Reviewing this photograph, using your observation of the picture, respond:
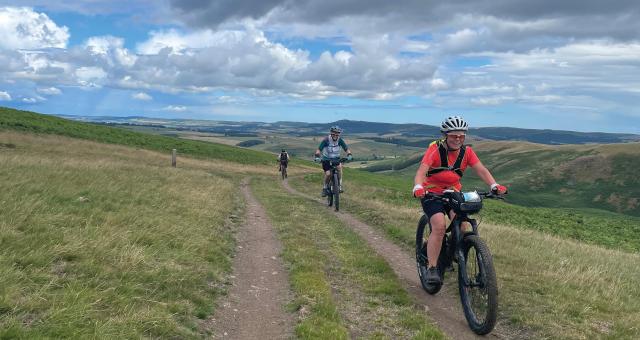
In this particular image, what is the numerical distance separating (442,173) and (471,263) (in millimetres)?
1655

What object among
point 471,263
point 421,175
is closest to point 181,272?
point 421,175

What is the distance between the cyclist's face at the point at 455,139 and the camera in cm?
773

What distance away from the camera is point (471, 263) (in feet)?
23.8

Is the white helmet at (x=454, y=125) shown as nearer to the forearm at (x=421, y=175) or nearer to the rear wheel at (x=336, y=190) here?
the forearm at (x=421, y=175)

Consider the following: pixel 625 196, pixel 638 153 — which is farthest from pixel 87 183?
pixel 638 153

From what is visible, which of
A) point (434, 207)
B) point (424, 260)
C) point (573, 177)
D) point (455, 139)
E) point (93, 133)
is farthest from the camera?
point (573, 177)

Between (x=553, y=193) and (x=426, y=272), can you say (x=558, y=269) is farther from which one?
(x=553, y=193)

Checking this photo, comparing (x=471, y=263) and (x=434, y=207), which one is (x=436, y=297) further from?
(x=434, y=207)

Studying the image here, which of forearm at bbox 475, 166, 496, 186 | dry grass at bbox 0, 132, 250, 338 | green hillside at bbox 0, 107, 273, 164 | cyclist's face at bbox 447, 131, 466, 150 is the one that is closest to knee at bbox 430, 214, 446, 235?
forearm at bbox 475, 166, 496, 186

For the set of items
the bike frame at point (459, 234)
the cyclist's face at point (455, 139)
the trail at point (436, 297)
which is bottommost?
the trail at point (436, 297)

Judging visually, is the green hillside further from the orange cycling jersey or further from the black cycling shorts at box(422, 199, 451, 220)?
the black cycling shorts at box(422, 199, 451, 220)

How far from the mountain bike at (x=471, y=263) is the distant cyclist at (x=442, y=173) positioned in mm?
197

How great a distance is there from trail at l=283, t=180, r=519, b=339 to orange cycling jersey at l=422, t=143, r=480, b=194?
1999mm

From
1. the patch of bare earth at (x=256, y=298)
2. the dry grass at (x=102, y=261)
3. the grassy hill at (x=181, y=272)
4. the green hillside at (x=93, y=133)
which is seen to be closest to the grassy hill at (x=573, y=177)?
the green hillside at (x=93, y=133)
